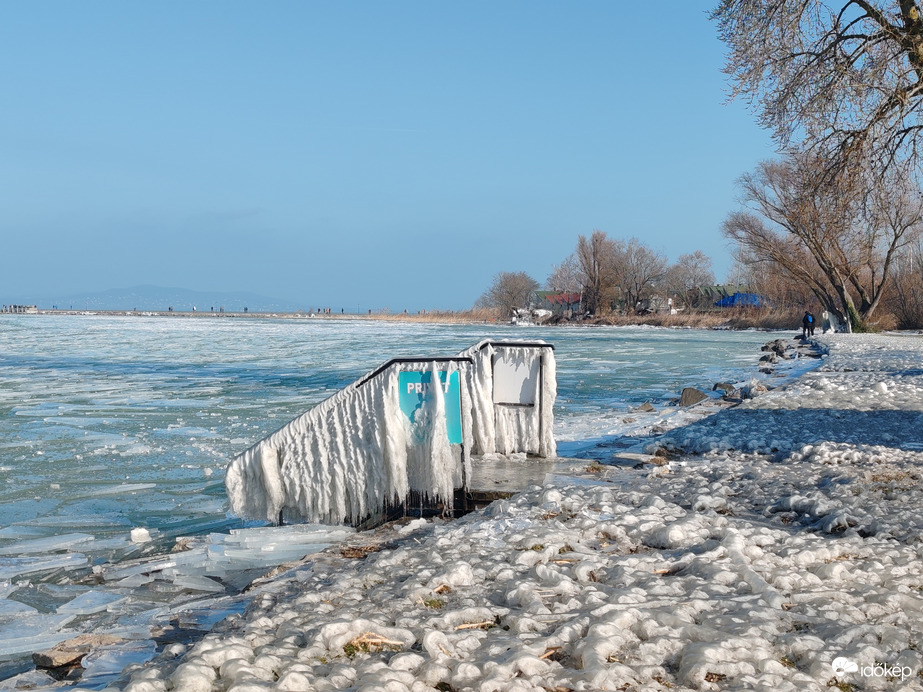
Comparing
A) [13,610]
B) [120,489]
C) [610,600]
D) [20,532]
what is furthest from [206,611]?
[120,489]

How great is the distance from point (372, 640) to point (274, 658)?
1.48ft

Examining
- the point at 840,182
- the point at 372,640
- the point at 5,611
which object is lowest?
the point at 5,611

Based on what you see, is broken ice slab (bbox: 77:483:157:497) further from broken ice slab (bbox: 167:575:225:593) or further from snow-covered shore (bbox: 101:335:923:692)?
snow-covered shore (bbox: 101:335:923:692)

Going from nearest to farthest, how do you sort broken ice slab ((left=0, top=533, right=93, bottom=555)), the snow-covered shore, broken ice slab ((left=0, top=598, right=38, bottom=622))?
1. the snow-covered shore
2. broken ice slab ((left=0, top=598, right=38, bottom=622))
3. broken ice slab ((left=0, top=533, right=93, bottom=555))

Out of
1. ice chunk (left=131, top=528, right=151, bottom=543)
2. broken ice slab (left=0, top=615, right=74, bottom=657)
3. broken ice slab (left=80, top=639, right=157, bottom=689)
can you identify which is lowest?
broken ice slab (left=0, top=615, right=74, bottom=657)

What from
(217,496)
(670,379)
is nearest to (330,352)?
(670,379)

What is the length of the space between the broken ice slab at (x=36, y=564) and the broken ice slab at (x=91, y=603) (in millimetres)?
778

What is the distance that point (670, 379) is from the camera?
70.2 ft

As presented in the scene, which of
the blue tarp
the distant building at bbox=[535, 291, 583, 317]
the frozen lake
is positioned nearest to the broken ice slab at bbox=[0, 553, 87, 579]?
the frozen lake

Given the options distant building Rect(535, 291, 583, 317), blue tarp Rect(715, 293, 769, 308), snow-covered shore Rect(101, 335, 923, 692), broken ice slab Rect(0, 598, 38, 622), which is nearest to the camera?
snow-covered shore Rect(101, 335, 923, 692)

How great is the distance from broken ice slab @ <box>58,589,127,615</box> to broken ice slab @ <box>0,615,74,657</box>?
0.30ft

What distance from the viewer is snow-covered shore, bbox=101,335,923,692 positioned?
3.10 metres

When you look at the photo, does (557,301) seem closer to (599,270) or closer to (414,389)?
(599,270)

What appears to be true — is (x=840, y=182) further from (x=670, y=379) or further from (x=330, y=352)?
(x=330, y=352)
